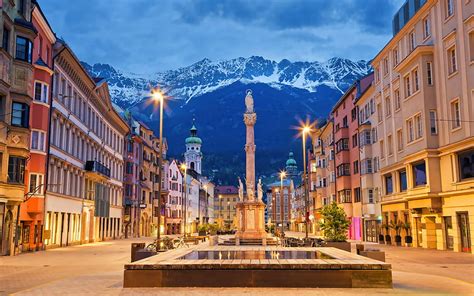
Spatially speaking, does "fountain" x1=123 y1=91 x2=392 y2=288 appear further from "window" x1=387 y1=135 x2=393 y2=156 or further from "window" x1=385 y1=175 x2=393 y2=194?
"window" x1=385 y1=175 x2=393 y2=194

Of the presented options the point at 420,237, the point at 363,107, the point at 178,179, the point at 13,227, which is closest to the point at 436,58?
the point at 420,237

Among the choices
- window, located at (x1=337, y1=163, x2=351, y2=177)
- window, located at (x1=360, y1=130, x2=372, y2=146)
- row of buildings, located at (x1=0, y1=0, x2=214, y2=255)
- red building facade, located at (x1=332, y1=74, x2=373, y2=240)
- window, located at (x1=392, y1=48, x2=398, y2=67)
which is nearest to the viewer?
row of buildings, located at (x1=0, y1=0, x2=214, y2=255)

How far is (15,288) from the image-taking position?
58.2ft

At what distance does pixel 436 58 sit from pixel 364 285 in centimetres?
2755

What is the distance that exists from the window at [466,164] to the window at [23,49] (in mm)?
31119

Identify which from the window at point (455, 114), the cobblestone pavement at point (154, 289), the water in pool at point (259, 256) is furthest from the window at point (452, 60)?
the water in pool at point (259, 256)

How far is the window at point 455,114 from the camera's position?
35.7 m

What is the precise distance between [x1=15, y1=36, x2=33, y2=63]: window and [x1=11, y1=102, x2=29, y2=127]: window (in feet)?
10.8

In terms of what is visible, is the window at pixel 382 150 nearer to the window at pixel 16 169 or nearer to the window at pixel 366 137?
the window at pixel 366 137

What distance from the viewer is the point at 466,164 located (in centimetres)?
3472

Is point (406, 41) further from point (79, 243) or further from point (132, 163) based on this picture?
point (132, 163)

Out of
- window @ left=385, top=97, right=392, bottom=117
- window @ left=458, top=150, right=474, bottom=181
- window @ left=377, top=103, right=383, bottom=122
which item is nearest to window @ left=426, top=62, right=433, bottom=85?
window @ left=458, top=150, right=474, bottom=181

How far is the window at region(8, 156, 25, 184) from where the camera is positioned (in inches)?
1399

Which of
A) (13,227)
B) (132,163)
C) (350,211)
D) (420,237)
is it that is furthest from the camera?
(132,163)
